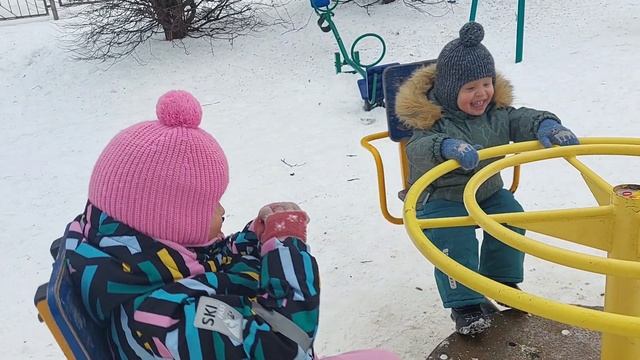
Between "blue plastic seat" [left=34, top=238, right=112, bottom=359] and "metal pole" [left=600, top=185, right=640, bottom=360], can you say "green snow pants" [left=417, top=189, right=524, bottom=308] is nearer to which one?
"metal pole" [left=600, top=185, right=640, bottom=360]

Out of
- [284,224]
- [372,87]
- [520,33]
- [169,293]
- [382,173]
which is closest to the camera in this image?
[169,293]

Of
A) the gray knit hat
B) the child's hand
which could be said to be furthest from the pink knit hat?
the gray knit hat

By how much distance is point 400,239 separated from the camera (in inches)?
135

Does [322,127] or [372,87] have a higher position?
[372,87]

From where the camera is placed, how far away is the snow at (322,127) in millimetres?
2971

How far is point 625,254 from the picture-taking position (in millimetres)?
1548

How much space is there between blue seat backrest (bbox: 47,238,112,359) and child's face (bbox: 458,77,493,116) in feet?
5.36

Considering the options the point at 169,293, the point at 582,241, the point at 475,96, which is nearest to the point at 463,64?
the point at 475,96

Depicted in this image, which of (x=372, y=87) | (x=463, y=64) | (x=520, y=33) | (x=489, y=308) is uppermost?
(x=463, y=64)

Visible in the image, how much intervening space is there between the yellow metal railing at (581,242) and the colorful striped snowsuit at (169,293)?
313 millimetres

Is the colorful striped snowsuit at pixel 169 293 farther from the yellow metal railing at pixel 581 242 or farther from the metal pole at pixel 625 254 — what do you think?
the metal pole at pixel 625 254

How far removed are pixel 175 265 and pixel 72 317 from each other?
254 mm

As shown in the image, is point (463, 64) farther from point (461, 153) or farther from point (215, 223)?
point (215, 223)

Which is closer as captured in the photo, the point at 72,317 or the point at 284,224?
the point at 72,317
